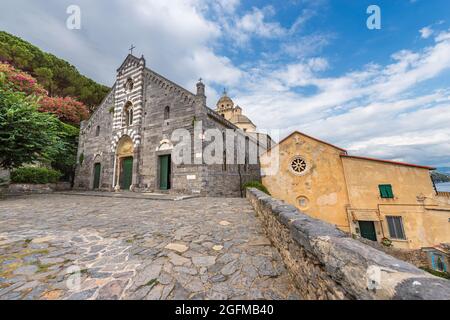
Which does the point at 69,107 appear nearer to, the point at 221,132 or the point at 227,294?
the point at 221,132

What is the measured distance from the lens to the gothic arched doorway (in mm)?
13133

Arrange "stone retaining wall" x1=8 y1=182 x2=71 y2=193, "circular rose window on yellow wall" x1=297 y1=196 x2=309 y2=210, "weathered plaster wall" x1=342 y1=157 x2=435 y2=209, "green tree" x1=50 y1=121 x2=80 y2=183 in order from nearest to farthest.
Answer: "weathered plaster wall" x1=342 y1=157 x2=435 y2=209, "stone retaining wall" x1=8 y1=182 x2=71 y2=193, "circular rose window on yellow wall" x1=297 y1=196 x2=309 y2=210, "green tree" x1=50 y1=121 x2=80 y2=183

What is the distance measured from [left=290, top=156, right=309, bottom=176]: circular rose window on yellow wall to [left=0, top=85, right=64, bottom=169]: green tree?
15.5 meters

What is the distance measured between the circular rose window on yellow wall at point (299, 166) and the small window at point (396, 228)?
592cm

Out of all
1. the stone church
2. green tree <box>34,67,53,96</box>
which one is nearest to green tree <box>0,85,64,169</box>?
the stone church

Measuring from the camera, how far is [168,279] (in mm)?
2068

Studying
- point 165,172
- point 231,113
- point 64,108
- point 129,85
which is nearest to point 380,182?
point 165,172

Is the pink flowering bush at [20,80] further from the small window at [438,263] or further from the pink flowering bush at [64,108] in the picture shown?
the small window at [438,263]

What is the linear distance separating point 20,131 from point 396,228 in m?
21.9

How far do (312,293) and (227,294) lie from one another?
2.65ft

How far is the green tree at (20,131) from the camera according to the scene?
8445 millimetres

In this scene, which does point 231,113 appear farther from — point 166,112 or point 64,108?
point 64,108

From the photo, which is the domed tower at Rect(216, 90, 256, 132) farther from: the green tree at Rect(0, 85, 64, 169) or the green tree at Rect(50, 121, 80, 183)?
the green tree at Rect(0, 85, 64, 169)

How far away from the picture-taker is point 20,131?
344 inches
